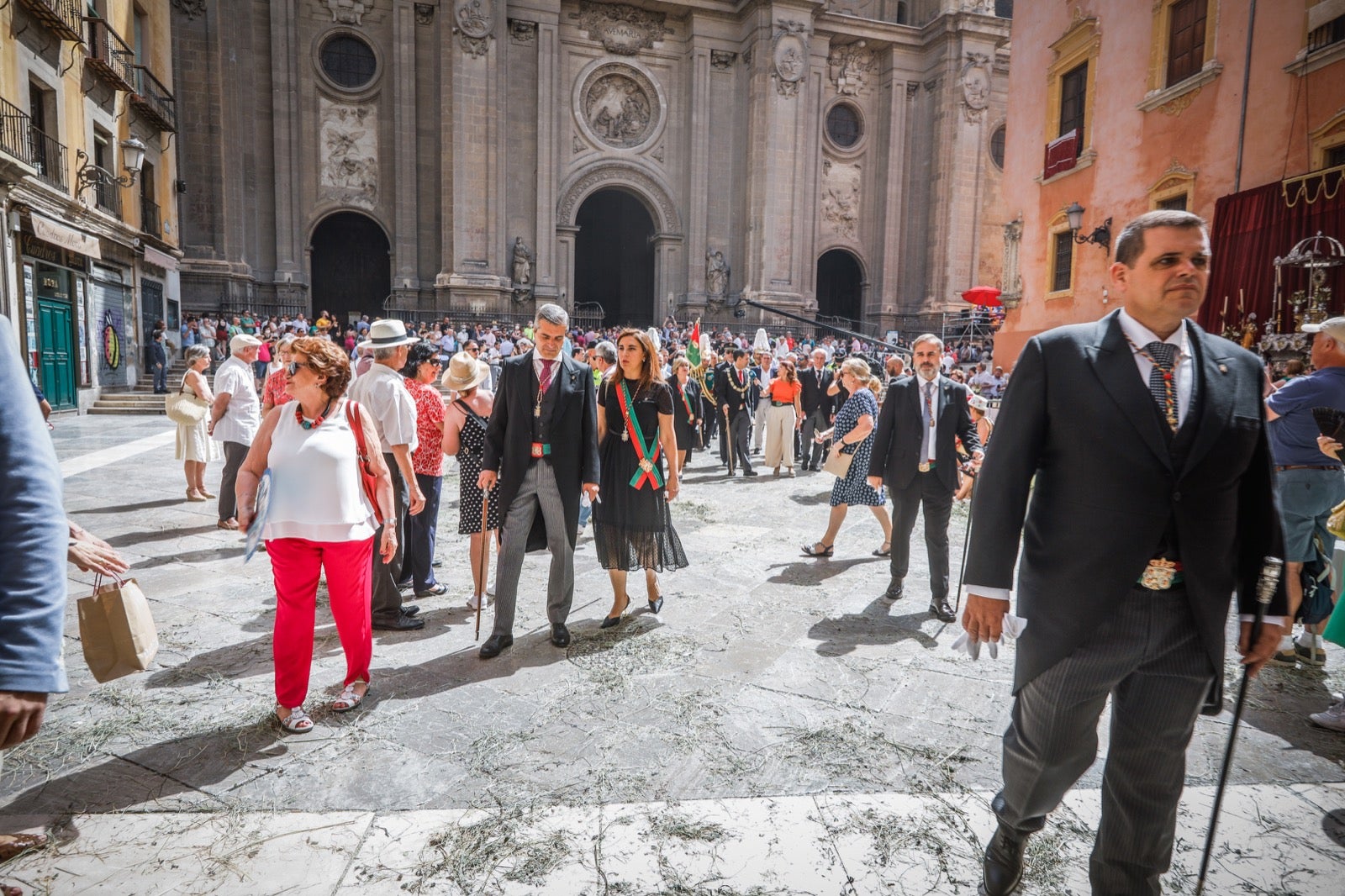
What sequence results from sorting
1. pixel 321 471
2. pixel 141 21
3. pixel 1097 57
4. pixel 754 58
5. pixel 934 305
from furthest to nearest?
pixel 934 305 → pixel 754 58 → pixel 141 21 → pixel 1097 57 → pixel 321 471

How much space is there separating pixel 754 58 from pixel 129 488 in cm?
2558

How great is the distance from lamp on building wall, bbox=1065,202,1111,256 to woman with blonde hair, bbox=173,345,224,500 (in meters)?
15.2

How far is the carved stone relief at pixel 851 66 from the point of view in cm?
3025

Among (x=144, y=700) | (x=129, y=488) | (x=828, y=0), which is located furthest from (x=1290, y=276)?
(x=828, y=0)

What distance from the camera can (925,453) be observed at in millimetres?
5344

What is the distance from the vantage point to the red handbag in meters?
3.60

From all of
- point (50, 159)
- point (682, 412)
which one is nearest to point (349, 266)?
point (50, 159)

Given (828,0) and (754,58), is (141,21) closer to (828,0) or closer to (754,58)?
(754,58)

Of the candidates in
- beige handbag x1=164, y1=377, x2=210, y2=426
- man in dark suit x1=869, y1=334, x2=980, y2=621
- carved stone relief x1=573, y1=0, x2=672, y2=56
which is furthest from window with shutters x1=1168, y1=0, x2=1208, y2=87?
carved stone relief x1=573, y1=0, x2=672, y2=56

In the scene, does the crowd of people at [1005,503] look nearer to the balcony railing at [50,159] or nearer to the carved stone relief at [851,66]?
the balcony railing at [50,159]

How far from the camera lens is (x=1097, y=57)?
51.5 ft

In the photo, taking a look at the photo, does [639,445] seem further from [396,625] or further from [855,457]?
[855,457]

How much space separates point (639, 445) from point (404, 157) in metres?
24.3

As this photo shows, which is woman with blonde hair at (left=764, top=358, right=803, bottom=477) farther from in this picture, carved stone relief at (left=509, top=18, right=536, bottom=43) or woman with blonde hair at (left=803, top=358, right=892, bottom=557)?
carved stone relief at (left=509, top=18, right=536, bottom=43)
